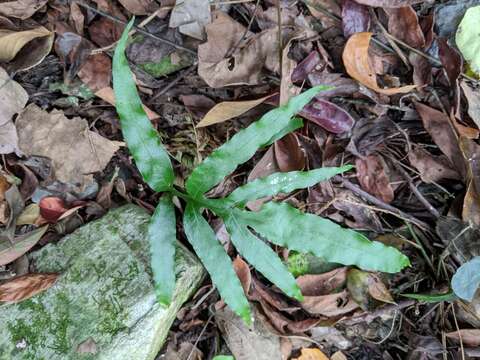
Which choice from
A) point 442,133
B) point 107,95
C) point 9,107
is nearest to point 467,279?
point 442,133

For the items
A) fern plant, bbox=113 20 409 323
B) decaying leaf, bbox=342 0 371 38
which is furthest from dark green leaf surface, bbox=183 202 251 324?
decaying leaf, bbox=342 0 371 38

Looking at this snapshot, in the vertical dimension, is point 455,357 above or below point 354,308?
below

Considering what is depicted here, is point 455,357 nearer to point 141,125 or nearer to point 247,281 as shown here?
point 247,281

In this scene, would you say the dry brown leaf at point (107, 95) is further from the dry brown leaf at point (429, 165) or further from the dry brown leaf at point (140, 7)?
the dry brown leaf at point (429, 165)

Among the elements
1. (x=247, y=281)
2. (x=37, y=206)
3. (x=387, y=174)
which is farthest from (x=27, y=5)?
(x=387, y=174)

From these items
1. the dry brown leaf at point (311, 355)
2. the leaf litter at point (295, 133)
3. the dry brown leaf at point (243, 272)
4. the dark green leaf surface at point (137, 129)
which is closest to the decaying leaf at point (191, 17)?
the leaf litter at point (295, 133)

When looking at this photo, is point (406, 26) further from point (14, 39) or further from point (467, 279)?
point (14, 39)
